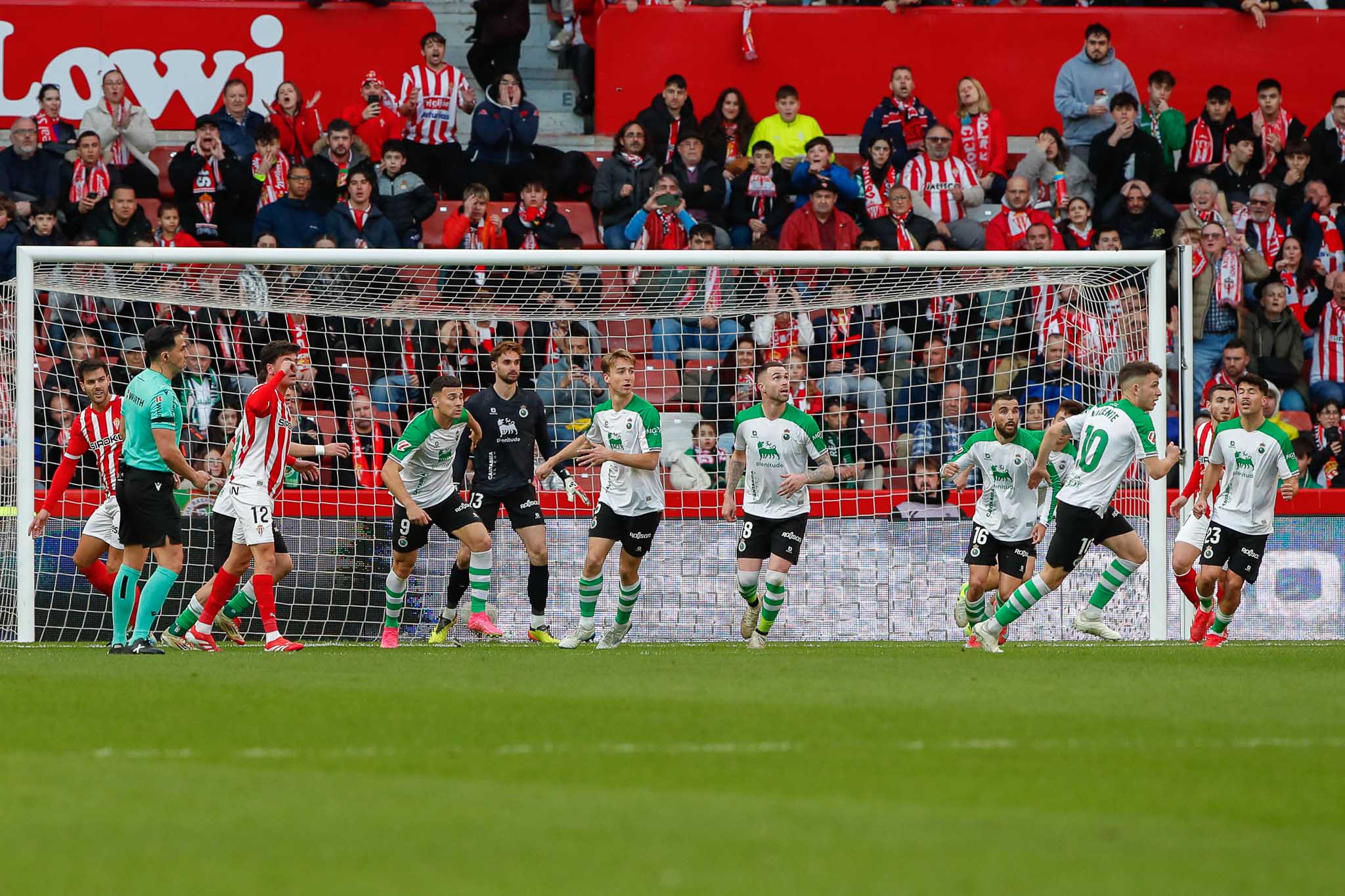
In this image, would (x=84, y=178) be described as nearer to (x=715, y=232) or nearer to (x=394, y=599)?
(x=715, y=232)

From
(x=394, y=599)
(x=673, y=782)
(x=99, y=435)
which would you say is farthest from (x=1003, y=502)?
(x=673, y=782)

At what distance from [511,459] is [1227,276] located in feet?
26.0

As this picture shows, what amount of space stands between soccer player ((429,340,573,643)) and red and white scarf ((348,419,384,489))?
50.6 inches

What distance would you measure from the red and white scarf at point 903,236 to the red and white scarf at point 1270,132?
4.19 m

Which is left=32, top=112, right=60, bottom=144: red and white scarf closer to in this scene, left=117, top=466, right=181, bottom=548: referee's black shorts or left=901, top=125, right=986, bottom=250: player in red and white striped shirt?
left=117, top=466, right=181, bottom=548: referee's black shorts

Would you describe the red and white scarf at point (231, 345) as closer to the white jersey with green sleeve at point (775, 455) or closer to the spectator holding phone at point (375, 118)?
the spectator holding phone at point (375, 118)

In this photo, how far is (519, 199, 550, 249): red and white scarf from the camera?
55.3ft

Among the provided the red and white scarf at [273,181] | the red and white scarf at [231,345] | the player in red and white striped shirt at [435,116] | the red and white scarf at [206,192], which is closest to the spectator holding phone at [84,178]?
the red and white scarf at [206,192]

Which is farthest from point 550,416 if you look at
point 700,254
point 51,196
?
point 51,196

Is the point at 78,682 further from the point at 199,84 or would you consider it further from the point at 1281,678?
the point at 199,84

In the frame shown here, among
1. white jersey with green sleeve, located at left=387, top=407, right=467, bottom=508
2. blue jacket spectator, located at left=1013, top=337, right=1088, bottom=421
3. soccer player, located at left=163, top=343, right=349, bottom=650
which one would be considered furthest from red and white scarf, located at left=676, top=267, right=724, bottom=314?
soccer player, located at left=163, top=343, right=349, bottom=650

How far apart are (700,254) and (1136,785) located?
8.91 meters

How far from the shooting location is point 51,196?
1709 cm

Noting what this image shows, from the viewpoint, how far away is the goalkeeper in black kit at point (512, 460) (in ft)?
44.2
